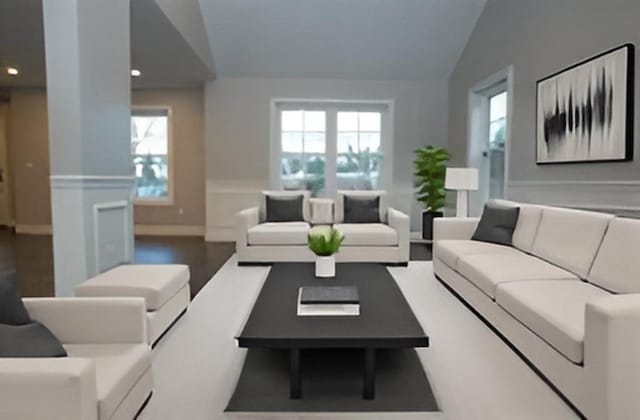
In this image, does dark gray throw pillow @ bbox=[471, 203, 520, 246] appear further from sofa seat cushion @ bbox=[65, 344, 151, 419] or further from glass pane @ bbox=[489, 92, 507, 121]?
sofa seat cushion @ bbox=[65, 344, 151, 419]

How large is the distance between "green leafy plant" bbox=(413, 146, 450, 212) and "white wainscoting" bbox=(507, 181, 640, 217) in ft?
6.14

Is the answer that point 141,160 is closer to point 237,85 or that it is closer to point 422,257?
point 237,85

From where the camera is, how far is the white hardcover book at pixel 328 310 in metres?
2.76

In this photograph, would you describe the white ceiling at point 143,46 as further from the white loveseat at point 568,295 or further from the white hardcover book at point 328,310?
the white loveseat at point 568,295

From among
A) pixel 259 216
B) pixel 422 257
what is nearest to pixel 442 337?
pixel 422 257

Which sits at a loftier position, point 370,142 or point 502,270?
point 370,142

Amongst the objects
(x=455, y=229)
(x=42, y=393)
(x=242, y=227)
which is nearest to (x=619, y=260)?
(x=455, y=229)

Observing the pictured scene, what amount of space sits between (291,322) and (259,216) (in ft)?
12.6

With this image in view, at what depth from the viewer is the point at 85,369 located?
1564 millimetres

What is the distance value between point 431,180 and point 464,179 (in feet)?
5.19

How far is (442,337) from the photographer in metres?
3.36

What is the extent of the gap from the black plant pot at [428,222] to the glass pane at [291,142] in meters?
2.34

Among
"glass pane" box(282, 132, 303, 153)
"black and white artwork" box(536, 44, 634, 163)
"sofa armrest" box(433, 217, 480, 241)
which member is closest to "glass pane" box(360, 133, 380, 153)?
"glass pane" box(282, 132, 303, 153)

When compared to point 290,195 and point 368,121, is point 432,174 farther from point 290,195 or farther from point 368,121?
point 290,195
